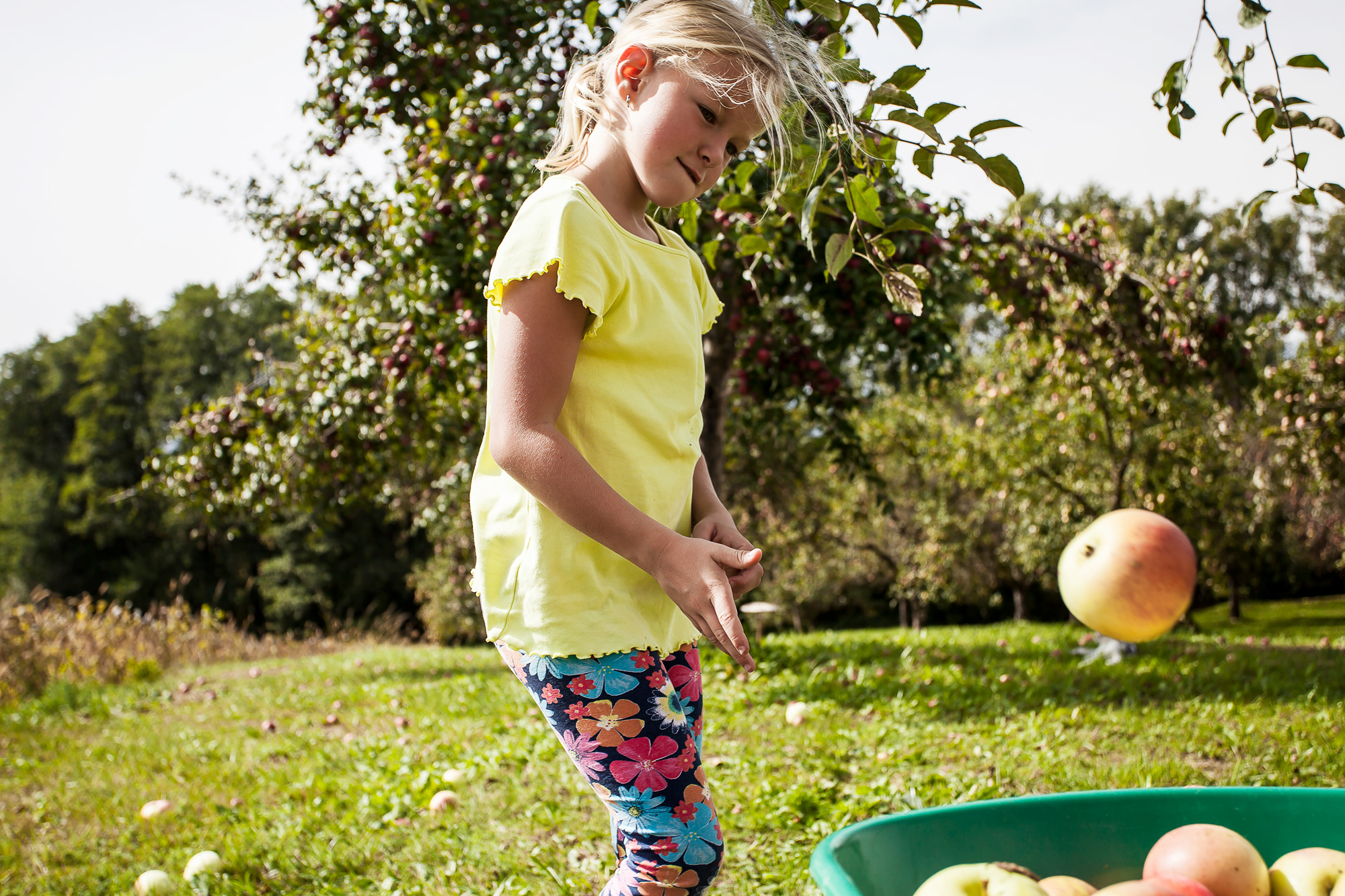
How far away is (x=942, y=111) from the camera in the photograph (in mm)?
1173

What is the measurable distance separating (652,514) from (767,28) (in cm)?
69

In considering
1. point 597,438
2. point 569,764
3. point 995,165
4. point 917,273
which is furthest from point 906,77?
point 569,764

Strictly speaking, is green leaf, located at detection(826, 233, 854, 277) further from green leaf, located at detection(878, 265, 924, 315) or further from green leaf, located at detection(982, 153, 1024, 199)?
green leaf, located at detection(982, 153, 1024, 199)

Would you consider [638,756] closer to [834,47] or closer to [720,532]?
[720,532]

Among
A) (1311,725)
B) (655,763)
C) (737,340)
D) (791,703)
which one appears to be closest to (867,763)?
(791,703)

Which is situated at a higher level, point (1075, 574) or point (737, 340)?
point (737, 340)

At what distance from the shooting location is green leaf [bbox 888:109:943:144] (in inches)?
44.2

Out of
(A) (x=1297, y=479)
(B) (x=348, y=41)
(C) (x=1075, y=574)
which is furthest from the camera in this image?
(A) (x=1297, y=479)

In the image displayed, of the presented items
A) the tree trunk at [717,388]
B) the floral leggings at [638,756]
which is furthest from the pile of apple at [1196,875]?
the tree trunk at [717,388]

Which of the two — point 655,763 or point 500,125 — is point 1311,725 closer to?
point 655,763

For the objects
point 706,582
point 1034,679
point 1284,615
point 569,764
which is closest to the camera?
point 706,582

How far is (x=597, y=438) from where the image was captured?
1.14 m

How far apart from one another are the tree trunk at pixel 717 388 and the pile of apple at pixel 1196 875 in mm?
3350

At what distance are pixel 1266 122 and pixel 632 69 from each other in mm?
1002
